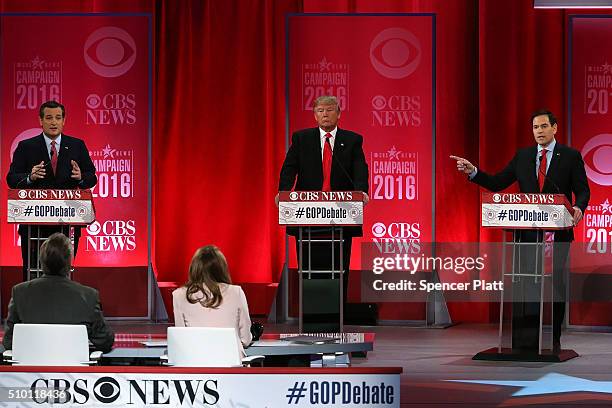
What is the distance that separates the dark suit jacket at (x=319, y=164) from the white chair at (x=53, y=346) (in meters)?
3.10

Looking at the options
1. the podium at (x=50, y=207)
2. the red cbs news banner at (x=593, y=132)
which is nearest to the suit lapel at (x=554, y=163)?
the red cbs news banner at (x=593, y=132)

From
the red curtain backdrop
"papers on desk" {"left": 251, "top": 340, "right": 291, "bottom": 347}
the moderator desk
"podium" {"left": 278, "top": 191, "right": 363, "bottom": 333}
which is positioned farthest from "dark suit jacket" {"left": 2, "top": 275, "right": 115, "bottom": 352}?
the red curtain backdrop

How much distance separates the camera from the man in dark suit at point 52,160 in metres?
8.37

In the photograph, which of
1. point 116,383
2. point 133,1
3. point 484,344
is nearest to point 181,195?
point 133,1

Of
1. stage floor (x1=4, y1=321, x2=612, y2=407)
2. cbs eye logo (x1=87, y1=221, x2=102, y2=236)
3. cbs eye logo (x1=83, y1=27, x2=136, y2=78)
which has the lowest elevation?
stage floor (x1=4, y1=321, x2=612, y2=407)

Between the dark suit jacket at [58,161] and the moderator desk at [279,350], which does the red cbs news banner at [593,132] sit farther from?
the moderator desk at [279,350]

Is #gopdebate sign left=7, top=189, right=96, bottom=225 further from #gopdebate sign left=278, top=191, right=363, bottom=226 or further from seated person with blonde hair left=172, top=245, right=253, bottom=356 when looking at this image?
seated person with blonde hair left=172, top=245, right=253, bottom=356

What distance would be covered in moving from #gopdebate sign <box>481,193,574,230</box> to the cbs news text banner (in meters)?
3.09

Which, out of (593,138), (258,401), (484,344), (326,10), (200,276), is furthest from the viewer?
(326,10)

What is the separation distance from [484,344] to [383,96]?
2402 millimetres

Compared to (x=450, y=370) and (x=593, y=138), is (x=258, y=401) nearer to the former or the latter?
(x=450, y=370)

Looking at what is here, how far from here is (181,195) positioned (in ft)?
36.3

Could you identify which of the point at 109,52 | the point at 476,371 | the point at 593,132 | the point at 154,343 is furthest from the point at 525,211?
the point at 109,52

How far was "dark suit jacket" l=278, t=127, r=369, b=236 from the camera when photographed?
811 cm
